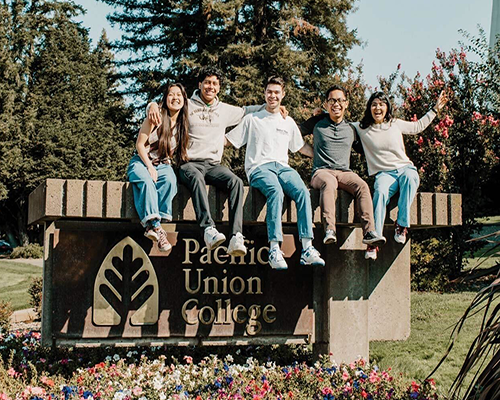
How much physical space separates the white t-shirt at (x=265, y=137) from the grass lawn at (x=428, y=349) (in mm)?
1971

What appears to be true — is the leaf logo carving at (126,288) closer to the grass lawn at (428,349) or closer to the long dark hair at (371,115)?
the grass lawn at (428,349)

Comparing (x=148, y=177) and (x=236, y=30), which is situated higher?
(x=236, y=30)

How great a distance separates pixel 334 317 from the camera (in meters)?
4.86

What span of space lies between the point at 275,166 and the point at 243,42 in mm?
17805

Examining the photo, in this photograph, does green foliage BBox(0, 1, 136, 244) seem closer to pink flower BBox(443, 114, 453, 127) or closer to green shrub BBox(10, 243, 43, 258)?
green shrub BBox(10, 243, 43, 258)

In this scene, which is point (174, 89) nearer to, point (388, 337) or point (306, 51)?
point (388, 337)

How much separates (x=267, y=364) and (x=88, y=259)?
5.49ft

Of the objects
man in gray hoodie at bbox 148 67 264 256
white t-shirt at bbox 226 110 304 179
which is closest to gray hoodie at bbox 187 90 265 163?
man in gray hoodie at bbox 148 67 264 256

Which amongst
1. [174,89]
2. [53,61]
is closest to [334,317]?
[174,89]

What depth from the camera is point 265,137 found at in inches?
194

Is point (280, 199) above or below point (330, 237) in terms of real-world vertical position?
above

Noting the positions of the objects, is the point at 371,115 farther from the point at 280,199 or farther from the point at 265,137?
the point at 280,199

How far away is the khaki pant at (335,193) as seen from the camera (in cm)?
448

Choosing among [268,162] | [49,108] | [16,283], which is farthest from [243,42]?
[268,162]
